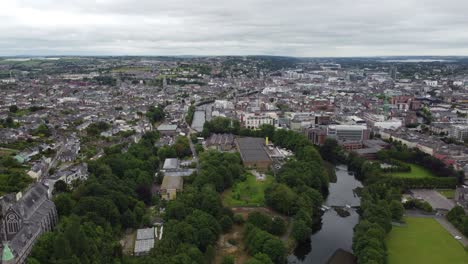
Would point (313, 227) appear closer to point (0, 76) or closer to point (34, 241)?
point (34, 241)

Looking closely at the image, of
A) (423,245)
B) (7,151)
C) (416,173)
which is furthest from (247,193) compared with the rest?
(7,151)

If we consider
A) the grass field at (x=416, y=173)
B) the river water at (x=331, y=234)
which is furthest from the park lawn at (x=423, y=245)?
the grass field at (x=416, y=173)

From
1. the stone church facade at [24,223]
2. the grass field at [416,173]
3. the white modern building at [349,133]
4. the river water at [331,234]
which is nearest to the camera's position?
the stone church facade at [24,223]

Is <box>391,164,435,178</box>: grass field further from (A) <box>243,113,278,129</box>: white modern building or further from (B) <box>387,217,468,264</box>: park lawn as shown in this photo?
(A) <box>243,113,278,129</box>: white modern building

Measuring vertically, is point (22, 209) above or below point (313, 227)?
above

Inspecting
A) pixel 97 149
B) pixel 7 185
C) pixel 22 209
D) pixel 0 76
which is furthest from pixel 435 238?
pixel 0 76

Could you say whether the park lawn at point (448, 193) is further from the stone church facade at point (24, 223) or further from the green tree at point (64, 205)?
the stone church facade at point (24, 223)

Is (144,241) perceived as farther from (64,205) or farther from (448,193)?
(448,193)
